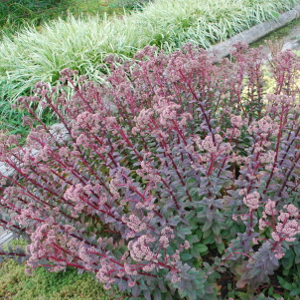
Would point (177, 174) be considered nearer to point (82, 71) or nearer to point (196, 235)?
point (196, 235)

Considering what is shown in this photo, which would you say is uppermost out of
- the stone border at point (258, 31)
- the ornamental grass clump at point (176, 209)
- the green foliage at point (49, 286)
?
the ornamental grass clump at point (176, 209)

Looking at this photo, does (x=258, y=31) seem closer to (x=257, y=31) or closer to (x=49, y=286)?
(x=257, y=31)

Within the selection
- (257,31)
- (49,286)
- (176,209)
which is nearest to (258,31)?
(257,31)

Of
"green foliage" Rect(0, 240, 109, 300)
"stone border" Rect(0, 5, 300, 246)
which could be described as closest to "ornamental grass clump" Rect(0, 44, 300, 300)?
"green foliage" Rect(0, 240, 109, 300)

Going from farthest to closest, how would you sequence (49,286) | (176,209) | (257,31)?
(257,31)
(49,286)
(176,209)

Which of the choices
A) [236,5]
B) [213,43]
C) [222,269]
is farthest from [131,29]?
[222,269]

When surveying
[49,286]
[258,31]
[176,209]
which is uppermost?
[176,209]

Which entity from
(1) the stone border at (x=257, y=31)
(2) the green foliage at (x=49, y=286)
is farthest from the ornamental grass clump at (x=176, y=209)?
(1) the stone border at (x=257, y=31)

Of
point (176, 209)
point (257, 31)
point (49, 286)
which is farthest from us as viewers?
point (257, 31)

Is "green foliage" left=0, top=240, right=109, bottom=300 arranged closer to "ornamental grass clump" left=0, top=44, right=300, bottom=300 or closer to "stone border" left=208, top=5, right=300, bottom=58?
"ornamental grass clump" left=0, top=44, right=300, bottom=300

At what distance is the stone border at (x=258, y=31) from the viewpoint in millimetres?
6098

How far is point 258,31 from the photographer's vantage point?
7.00 metres

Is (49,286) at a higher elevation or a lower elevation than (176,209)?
lower

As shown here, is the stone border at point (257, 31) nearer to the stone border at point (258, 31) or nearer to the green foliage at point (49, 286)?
the stone border at point (258, 31)
